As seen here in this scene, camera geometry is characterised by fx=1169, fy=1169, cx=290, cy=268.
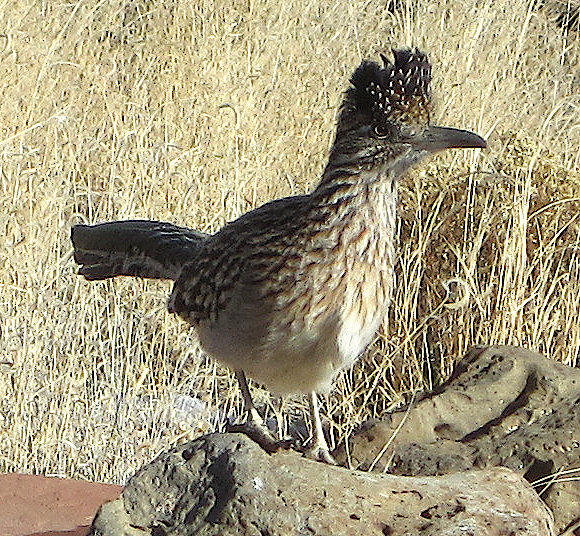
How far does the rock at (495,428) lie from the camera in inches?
111

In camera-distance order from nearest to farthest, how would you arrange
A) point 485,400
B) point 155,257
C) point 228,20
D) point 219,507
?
point 219,507 → point 485,400 → point 155,257 → point 228,20

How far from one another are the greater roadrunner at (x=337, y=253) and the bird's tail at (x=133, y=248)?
65cm

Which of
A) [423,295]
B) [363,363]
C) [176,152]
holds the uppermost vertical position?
[176,152]

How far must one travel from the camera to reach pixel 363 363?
451cm

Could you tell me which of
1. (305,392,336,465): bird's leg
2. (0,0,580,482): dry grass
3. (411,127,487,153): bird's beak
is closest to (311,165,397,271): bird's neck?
(411,127,487,153): bird's beak

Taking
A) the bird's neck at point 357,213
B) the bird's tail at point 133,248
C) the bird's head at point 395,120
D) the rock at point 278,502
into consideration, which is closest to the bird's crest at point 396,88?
the bird's head at point 395,120

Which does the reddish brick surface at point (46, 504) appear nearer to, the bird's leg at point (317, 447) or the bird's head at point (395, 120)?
the bird's leg at point (317, 447)

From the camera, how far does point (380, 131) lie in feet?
8.71

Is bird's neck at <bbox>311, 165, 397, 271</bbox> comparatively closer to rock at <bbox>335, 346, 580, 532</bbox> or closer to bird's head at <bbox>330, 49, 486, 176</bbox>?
bird's head at <bbox>330, 49, 486, 176</bbox>

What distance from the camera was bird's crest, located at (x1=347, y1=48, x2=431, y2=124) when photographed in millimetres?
2607

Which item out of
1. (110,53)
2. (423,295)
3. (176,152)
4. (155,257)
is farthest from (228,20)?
(155,257)

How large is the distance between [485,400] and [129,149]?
2236 mm

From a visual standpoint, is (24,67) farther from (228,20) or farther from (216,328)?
(216,328)

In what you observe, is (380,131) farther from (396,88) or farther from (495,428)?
(495,428)
